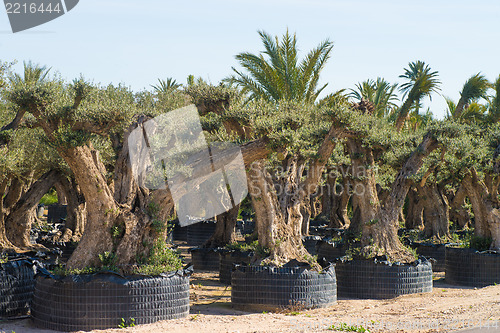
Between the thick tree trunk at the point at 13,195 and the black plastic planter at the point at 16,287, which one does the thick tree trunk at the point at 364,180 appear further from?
the thick tree trunk at the point at 13,195

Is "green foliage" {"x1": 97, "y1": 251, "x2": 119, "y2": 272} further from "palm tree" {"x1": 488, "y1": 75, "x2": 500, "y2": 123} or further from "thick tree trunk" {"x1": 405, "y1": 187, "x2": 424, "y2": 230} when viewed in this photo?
"thick tree trunk" {"x1": 405, "y1": 187, "x2": 424, "y2": 230}

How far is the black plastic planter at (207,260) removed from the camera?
17.7 meters

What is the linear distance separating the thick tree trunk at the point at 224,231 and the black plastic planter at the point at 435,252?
6353 millimetres

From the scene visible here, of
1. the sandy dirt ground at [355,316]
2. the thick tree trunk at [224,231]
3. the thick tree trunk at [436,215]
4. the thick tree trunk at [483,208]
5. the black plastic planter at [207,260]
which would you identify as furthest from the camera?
the thick tree trunk at [436,215]

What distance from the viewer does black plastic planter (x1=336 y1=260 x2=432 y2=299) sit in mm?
13008

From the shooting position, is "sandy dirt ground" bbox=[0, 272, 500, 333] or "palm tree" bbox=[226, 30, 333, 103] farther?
"palm tree" bbox=[226, 30, 333, 103]

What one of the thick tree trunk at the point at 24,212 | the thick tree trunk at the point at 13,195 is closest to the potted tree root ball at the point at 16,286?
the thick tree trunk at the point at 24,212

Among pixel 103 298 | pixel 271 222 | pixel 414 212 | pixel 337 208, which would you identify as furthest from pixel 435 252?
pixel 103 298

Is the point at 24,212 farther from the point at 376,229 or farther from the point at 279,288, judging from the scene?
the point at 376,229

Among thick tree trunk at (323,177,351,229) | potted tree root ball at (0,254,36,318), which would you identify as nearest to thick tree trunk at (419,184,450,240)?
thick tree trunk at (323,177,351,229)

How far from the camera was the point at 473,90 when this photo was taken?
2462cm

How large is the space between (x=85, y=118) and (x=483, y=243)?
490 inches

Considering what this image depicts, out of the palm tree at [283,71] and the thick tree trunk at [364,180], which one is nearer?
the thick tree trunk at [364,180]

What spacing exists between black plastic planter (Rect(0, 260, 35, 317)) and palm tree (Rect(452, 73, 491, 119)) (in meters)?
19.3
